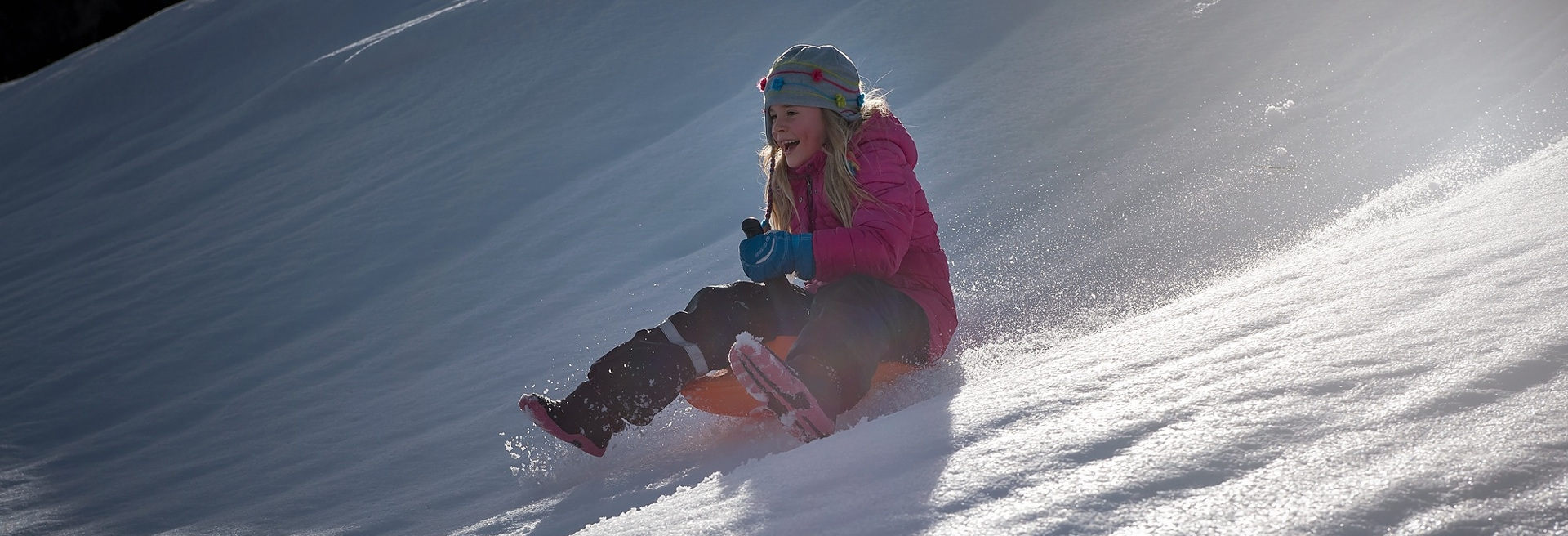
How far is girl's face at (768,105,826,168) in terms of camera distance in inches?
93.8

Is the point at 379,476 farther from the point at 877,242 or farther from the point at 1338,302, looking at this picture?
the point at 1338,302

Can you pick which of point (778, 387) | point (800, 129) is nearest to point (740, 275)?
point (800, 129)

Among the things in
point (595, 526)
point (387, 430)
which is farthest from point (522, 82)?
point (595, 526)

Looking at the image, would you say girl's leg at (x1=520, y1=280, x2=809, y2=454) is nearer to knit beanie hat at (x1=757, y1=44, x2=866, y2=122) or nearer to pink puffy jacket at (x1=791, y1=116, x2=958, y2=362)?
pink puffy jacket at (x1=791, y1=116, x2=958, y2=362)

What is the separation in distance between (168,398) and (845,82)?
230 centimetres

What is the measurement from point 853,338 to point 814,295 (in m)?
0.25

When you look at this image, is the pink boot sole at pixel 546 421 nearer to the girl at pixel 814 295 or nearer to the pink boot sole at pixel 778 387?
the girl at pixel 814 295

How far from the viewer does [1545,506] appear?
3.28ft

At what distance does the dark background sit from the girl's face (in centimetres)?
1308

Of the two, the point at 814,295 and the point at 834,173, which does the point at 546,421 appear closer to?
the point at 814,295

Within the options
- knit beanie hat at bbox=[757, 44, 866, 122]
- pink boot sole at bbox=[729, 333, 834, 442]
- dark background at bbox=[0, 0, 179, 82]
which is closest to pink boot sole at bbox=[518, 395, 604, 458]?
pink boot sole at bbox=[729, 333, 834, 442]

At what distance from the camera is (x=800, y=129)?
2.38 metres

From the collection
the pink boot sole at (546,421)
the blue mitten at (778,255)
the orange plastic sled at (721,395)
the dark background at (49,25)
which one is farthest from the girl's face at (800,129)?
the dark background at (49,25)

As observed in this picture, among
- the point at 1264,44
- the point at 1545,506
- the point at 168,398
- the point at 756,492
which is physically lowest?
the point at 1264,44
